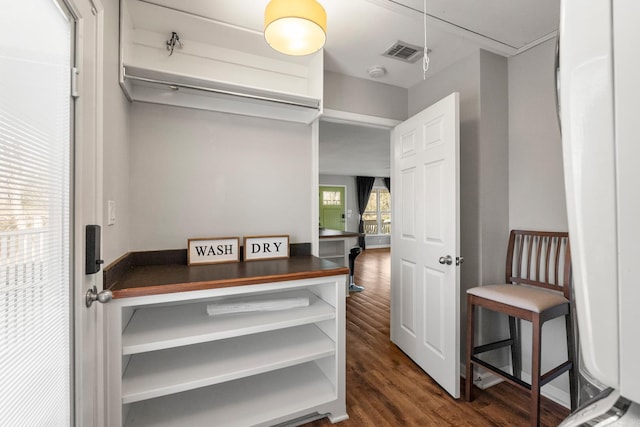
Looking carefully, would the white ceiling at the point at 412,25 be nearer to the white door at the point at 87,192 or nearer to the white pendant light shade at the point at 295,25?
the white pendant light shade at the point at 295,25

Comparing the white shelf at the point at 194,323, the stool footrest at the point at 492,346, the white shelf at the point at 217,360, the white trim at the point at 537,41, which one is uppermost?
the white trim at the point at 537,41

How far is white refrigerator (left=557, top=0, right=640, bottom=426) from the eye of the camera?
0.85 ft

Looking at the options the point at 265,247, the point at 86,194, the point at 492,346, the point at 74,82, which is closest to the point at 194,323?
the point at 265,247

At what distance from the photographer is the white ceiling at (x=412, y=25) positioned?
5.17 feet

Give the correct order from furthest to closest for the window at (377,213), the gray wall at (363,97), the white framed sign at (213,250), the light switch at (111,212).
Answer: the window at (377,213) < the gray wall at (363,97) < the white framed sign at (213,250) < the light switch at (111,212)

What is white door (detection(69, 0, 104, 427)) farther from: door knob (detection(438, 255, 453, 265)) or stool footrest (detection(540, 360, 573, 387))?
stool footrest (detection(540, 360, 573, 387))

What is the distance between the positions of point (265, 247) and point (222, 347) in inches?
26.5

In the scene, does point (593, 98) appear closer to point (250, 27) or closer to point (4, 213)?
point (4, 213)

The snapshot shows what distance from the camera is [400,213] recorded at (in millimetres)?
2451

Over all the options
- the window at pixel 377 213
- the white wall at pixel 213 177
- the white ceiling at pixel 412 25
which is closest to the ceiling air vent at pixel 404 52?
the white ceiling at pixel 412 25

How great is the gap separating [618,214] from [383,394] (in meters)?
2.00

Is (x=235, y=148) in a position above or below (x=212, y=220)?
above

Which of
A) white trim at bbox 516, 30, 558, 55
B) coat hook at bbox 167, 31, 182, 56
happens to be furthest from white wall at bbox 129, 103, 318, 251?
white trim at bbox 516, 30, 558, 55

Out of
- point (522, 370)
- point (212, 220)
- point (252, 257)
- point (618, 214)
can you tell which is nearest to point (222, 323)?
point (252, 257)
